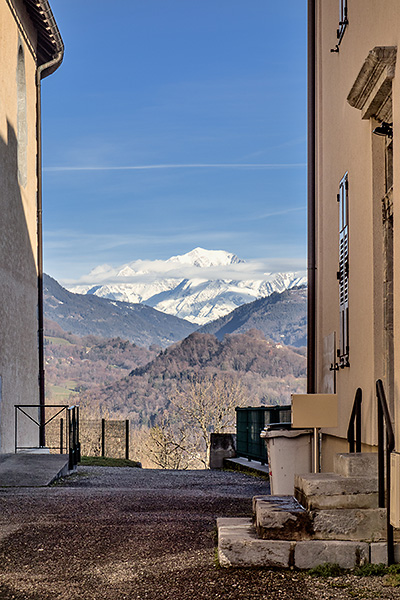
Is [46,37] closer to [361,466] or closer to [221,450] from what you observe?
[221,450]

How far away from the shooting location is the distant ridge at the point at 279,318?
516 ft

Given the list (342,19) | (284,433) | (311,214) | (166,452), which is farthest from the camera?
(166,452)

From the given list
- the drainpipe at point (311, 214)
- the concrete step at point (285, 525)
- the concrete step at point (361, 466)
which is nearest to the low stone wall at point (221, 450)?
the drainpipe at point (311, 214)

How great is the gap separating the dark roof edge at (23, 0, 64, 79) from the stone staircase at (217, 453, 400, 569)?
15913 millimetres

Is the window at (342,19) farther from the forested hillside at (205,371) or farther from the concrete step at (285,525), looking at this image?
the forested hillside at (205,371)

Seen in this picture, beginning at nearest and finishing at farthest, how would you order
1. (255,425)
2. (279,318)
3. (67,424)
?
(255,425)
(67,424)
(279,318)

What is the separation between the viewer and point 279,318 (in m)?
162

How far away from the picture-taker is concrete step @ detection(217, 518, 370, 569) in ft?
16.3

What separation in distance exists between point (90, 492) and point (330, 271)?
13.7ft

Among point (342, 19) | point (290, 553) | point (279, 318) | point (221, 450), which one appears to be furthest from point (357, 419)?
point (279, 318)

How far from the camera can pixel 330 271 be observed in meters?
9.62

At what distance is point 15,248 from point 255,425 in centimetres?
648

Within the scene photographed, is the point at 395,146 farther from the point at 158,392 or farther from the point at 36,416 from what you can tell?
the point at 158,392

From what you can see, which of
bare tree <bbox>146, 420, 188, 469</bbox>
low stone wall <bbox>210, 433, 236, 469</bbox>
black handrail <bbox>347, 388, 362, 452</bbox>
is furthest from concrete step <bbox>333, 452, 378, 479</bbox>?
bare tree <bbox>146, 420, 188, 469</bbox>
